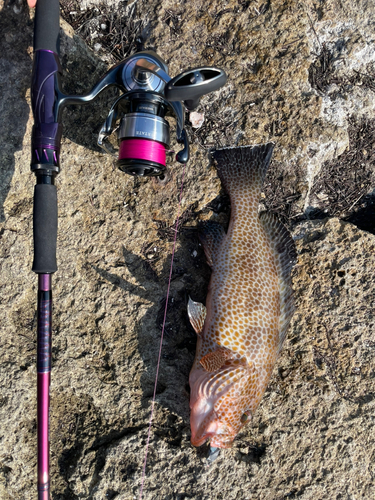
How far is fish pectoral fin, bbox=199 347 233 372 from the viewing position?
256 centimetres

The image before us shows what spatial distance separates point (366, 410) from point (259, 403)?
2.58ft


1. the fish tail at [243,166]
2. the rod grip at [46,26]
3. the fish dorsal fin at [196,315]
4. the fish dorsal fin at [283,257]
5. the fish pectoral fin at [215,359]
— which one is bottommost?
the fish pectoral fin at [215,359]

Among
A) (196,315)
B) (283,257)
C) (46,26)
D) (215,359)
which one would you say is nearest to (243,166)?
(283,257)

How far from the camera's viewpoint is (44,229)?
2402 mm

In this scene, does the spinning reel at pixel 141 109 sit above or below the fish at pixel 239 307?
above

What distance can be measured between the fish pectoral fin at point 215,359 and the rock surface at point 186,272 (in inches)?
11.3

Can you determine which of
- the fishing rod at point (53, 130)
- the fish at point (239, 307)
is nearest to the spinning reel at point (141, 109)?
the fishing rod at point (53, 130)

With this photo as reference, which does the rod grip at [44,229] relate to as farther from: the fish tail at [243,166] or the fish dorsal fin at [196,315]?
the fish tail at [243,166]

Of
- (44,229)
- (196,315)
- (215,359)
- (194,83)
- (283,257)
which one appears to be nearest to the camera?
(194,83)

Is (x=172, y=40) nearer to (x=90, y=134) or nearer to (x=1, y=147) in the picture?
(x=90, y=134)

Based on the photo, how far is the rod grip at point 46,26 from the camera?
2.47m

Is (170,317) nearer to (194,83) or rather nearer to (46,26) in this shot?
(194,83)

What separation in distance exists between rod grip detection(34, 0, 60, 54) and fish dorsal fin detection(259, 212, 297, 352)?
1943mm

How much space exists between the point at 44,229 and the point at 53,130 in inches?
25.6
